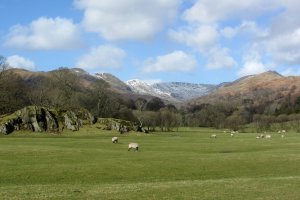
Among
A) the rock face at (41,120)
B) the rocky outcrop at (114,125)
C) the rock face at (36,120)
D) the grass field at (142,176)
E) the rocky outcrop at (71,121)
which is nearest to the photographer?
the grass field at (142,176)

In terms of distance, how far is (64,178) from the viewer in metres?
34.1

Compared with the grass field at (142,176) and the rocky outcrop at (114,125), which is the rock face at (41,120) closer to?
the rocky outcrop at (114,125)

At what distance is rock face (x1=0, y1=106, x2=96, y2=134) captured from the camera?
9300cm

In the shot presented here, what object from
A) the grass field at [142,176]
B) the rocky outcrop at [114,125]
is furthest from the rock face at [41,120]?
the grass field at [142,176]

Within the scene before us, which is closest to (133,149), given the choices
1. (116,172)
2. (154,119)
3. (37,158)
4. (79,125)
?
(37,158)

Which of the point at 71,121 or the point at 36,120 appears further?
the point at 71,121

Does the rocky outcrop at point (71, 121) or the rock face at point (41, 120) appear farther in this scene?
the rocky outcrop at point (71, 121)

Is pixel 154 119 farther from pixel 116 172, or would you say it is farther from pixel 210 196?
pixel 210 196

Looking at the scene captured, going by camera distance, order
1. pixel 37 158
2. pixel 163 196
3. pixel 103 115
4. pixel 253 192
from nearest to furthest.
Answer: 1. pixel 163 196
2. pixel 253 192
3. pixel 37 158
4. pixel 103 115

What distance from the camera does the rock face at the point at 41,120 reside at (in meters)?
93.0

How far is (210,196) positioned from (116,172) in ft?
50.2

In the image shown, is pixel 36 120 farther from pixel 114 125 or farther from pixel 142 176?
pixel 142 176

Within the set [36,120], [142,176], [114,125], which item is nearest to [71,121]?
[36,120]

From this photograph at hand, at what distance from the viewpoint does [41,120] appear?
98.2 meters
